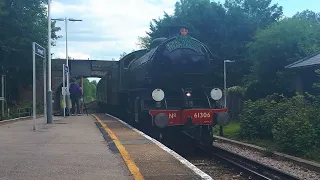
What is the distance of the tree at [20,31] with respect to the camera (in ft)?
96.3

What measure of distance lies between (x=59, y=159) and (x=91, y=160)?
0.65m

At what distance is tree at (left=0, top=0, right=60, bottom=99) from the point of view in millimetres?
29359

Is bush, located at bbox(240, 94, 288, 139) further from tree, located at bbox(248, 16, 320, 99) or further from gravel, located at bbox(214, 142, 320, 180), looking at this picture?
tree, located at bbox(248, 16, 320, 99)

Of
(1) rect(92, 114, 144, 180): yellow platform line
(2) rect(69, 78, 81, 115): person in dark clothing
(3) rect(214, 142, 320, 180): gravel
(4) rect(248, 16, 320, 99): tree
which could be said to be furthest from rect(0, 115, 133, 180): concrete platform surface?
(4) rect(248, 16, 320, 99): tree

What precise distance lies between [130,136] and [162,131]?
5.56 ft

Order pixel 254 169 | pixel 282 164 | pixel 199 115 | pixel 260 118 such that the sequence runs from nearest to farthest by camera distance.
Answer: pixel 254 169 < pixel 282 164 < pixel 199 115 < pixel 260 118

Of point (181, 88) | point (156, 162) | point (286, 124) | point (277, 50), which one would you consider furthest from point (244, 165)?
point (277, 50)

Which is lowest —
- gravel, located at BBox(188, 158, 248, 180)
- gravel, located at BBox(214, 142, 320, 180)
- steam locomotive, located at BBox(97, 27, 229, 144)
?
gravel, located at BBox(188, 158, 248, 180)

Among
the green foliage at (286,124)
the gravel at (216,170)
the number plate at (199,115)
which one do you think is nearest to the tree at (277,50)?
the green foliage at (286,124)

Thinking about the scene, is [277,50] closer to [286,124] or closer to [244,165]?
[286,124]

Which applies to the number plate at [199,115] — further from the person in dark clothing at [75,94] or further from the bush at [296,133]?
the person in dark clothing at [75,94]

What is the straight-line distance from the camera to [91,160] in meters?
8.37

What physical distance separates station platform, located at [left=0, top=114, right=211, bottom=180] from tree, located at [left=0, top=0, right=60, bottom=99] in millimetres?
18984

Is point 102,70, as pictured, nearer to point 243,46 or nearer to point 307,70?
point 243,46
